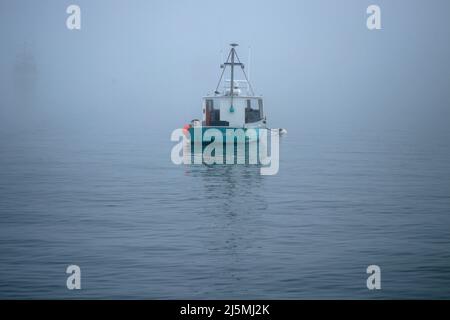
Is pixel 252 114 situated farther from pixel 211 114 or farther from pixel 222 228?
pixel 222 228

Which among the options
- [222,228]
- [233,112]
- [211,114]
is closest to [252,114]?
[233,112]

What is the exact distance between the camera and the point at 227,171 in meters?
45.8

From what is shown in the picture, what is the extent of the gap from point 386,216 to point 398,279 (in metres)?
9.23

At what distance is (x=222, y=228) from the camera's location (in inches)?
1163

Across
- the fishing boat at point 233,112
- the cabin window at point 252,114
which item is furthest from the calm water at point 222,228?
the cabin window at point 252,114

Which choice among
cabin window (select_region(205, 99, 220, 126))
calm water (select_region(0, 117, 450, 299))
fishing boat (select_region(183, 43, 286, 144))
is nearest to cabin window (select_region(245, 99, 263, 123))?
fishing boat (select_region(183, 43, 286, 144))

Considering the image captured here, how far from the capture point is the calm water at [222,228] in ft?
73.3

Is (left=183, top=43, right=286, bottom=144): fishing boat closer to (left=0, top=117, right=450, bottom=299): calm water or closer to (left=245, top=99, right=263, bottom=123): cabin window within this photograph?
(left=245, top=99, right=263, bottom=123): cabin window

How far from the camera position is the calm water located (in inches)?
880

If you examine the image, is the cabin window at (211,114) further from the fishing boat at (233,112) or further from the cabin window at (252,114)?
the cabin window at (252,114)
